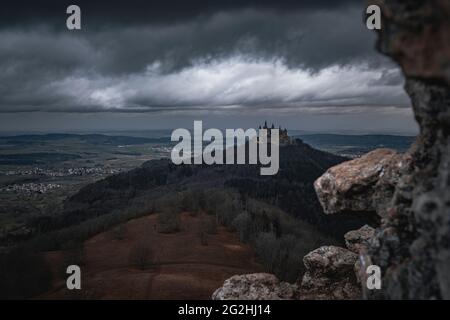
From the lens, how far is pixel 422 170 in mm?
11992

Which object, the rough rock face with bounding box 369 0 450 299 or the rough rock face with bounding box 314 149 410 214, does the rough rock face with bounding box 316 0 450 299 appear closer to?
the rough rock face with bounding box 369 0 450 299

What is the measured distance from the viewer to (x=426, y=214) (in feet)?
32.8

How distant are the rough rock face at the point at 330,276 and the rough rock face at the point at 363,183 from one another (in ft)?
10.7

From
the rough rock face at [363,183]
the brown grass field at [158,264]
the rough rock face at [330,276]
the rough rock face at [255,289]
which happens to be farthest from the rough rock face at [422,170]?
the brown grass field at [158,264]

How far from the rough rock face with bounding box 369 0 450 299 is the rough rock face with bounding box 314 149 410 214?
7.83 ft

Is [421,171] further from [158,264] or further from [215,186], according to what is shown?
[215,186]

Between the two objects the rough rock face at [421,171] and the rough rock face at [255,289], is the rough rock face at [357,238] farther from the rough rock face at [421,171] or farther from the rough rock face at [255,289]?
the rough rock face at [421,171]

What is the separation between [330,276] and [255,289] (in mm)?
4457

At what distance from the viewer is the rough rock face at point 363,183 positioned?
15445mm

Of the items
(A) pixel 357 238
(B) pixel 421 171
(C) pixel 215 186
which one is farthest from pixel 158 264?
(C) pixel 215 186

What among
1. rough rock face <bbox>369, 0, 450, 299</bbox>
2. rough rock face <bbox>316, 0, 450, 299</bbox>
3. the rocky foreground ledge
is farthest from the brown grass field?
rough rock face <bbox>369, 0, 450, 299</bbox>

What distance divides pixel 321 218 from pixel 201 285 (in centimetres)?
11002
